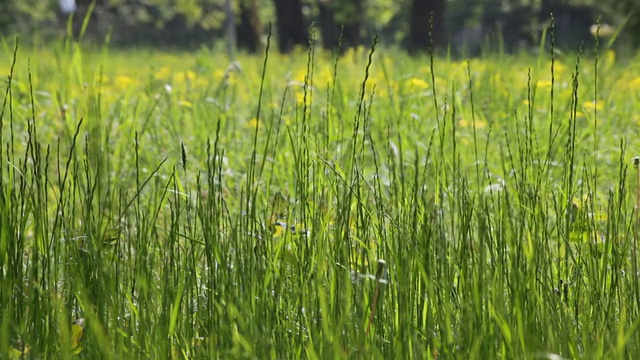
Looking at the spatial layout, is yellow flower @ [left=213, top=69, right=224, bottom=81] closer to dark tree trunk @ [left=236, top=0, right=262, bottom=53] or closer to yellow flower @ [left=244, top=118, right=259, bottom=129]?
yellow flower @ [left=244, top=118, right=259, bottom=129]

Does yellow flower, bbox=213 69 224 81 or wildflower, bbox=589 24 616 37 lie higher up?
wildflower, bbox=589 24 616 37

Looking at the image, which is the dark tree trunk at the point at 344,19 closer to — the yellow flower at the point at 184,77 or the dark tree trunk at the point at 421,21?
the dark tree trunk at the point at 421,21

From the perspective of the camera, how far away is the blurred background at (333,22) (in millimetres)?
7633

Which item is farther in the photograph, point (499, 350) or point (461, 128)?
point (461, 128)

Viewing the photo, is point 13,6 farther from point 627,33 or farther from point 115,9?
point 627,33

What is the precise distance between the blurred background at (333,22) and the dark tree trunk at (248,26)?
2 centimetres

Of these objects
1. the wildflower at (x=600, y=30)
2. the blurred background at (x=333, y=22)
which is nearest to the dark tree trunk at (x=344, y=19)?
the blurred background at (x=333, y=22)

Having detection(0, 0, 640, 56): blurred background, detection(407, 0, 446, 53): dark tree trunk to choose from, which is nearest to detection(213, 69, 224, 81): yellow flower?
detection(0, 0, 640, 56): blurred background

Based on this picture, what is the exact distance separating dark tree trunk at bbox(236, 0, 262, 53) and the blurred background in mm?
19

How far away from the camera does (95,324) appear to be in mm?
922

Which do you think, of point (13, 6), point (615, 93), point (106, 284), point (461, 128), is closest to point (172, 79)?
point (461, 128)

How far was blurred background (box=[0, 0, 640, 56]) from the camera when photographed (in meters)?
7.63

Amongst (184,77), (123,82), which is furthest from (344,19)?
(123,82)

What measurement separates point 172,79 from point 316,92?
115 centimetres
